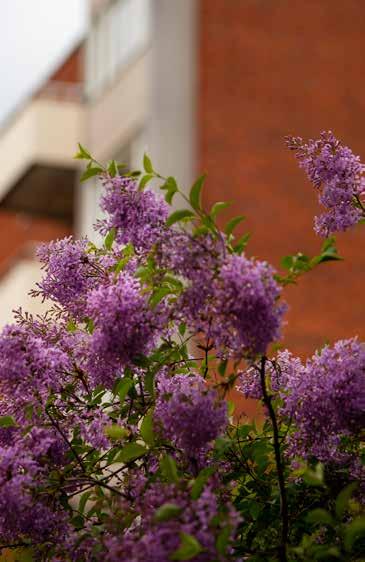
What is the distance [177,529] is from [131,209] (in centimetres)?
84

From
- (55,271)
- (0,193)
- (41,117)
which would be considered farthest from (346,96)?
(55,271)

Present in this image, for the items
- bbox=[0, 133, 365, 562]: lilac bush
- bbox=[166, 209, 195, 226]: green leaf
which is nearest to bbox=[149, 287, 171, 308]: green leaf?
bbox=[0, 133, 365, 562]: lilac bush

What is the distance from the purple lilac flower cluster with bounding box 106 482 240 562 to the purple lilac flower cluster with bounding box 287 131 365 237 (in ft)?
2.92

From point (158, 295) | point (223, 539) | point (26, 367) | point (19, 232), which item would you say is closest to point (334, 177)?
point (158, 295)

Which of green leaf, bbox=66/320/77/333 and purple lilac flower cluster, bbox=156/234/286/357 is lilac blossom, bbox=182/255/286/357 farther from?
green leaf, bbox=66/320/77/333

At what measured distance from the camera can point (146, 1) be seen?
15.6m

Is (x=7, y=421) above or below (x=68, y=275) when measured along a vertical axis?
below

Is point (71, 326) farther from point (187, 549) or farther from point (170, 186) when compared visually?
point (187, 549)

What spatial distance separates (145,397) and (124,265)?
0.33m

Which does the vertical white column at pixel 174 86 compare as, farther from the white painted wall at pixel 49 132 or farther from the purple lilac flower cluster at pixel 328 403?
the purple lilac flower cluster at pixel 328 403

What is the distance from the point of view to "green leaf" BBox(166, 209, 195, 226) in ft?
8.95

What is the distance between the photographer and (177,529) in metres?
2.50

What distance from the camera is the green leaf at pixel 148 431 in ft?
9.40

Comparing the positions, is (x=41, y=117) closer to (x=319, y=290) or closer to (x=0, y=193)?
(x=0, y=193)
